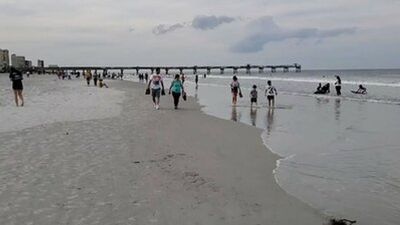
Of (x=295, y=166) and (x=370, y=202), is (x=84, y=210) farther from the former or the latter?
(x=295, y=166)

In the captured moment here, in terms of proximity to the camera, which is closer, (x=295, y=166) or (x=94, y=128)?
(x=295, y=166)

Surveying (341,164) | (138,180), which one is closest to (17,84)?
(138,180)

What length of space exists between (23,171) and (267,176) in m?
3.93

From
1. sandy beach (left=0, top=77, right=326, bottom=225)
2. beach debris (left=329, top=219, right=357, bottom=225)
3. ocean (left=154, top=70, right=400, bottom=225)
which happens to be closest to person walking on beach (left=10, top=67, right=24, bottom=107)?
sandy beach (left=0, top=77, right=326, bottom=225)

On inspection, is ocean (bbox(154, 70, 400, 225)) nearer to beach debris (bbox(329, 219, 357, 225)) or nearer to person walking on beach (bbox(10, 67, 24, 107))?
beach debris (bbox(329, 219, 357, 225))

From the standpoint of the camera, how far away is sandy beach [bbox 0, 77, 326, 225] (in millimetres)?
5418

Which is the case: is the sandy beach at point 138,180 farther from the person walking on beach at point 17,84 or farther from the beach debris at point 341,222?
the person walking on beach at point 17,84

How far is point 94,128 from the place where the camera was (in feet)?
40.7

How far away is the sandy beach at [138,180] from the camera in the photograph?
213 inches

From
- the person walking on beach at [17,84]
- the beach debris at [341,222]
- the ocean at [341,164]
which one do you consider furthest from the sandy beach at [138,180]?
the person walking on beach at [17,84]

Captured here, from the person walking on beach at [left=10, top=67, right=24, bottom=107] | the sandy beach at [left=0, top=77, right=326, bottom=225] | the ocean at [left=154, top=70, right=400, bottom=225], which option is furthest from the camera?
the person walking on beach at [left=10, top=67, right=24, bottom=107]

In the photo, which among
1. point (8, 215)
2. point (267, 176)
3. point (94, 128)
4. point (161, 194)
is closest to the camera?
point (8, 215)

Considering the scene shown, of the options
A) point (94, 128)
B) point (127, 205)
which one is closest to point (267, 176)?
point (127, 205)

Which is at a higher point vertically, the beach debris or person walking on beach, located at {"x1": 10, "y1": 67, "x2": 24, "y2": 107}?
person walking on beach, located at {"x1": 10, "y1": 67, "x2": 24, "y2": 107}
